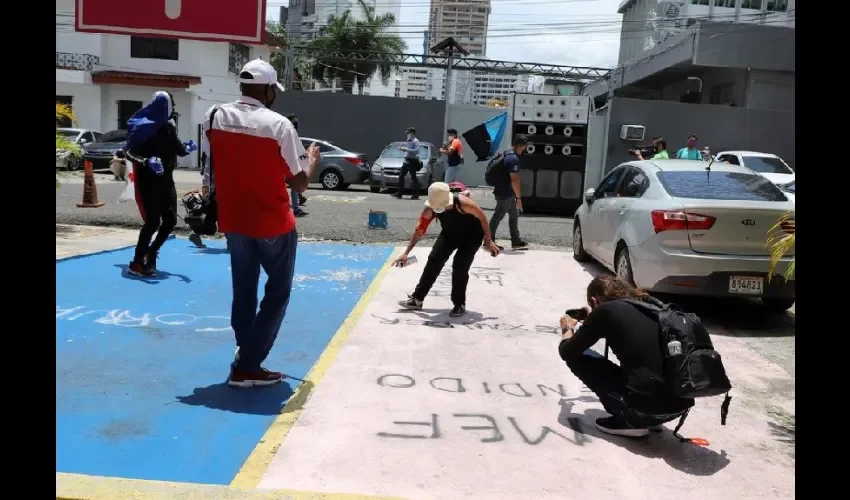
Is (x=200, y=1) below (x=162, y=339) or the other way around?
the other way around

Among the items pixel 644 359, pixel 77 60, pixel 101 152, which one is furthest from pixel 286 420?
pixel 77 60

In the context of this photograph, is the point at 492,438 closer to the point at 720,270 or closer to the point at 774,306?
the point at 720,270

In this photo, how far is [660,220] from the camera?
22.4 feet

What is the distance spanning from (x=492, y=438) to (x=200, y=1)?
259 centimetres

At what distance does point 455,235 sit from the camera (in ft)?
21.7

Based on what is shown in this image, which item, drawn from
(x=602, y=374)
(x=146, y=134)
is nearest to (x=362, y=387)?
(x=602, y=374)

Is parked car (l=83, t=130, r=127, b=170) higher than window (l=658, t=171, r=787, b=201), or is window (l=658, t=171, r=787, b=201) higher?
window (l=658, t=171, r=787, b=201)

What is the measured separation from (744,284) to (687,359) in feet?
10.9

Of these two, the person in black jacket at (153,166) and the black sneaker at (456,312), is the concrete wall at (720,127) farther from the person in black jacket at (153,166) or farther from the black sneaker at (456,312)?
the person in black jacket at (153,166)

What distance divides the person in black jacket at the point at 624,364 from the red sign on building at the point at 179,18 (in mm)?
2243

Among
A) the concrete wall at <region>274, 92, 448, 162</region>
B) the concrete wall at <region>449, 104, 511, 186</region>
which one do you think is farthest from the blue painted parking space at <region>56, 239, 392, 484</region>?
the concrete wall at <region>274, 92, 448, 162</region>

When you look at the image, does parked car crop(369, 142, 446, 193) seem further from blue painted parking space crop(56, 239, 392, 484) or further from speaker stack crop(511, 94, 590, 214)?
blue painted parking space crop(56, 239, 392, 484)

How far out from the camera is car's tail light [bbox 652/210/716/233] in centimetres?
664

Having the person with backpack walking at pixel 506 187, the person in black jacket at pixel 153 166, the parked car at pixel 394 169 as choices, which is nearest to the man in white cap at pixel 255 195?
the person in black jacket at pixel 153 166
